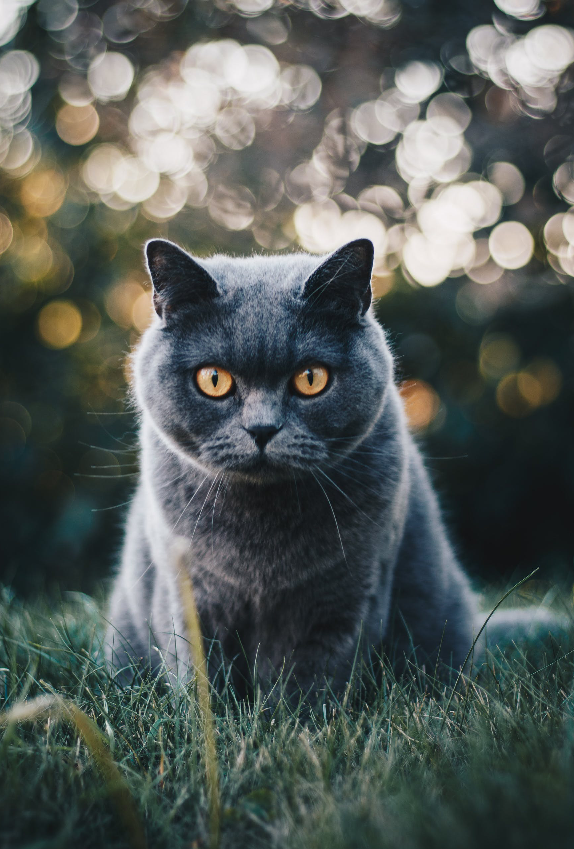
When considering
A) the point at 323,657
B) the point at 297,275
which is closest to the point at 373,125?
the point at 297,275

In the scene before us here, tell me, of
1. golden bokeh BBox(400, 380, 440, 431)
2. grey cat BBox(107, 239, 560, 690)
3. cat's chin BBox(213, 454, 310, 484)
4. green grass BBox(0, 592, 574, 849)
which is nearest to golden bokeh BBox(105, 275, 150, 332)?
golden bokeh BBox(400, 380, 440, 431)

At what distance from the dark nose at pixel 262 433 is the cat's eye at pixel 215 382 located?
0.13m

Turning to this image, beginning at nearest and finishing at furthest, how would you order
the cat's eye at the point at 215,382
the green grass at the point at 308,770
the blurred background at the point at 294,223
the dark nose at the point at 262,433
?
the green grass at the point at 308,770 → the dark nose at the point at 262,433 → the cat's eye at the point at 215,382 → the blurred background at the point at 294,223

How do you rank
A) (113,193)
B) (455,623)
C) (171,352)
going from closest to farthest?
(171,352) < (455,623) < (113,193)

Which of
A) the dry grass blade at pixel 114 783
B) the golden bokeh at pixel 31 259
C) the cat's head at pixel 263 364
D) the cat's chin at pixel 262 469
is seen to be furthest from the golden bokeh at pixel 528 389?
the dry grass blade at pixel 114 783

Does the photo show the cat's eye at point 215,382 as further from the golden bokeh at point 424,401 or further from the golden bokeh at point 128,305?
the golden bokeh at point 424,401

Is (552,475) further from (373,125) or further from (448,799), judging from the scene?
(448,799)

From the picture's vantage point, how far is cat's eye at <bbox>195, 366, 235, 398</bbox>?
133 centimetres

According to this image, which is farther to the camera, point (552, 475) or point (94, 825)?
point (552, 475)

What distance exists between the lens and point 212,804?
0.83 meters

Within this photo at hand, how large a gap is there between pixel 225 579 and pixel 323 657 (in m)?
0.29

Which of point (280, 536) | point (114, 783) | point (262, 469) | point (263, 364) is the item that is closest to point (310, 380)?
point (263, 364)

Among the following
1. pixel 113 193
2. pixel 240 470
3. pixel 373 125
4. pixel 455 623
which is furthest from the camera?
pixel 113 193

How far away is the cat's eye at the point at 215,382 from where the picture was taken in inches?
52.2
